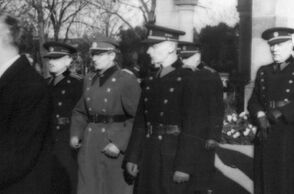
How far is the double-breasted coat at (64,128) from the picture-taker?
21.3 ft

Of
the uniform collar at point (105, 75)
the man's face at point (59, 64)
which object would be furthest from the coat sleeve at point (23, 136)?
the man's face at point (59, 64)

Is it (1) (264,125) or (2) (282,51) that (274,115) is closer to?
(1) (264,125)

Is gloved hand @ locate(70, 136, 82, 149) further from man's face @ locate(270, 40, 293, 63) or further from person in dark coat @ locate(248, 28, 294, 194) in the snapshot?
man's face @ locate(270, 40, 293, 63)

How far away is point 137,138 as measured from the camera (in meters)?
5.29

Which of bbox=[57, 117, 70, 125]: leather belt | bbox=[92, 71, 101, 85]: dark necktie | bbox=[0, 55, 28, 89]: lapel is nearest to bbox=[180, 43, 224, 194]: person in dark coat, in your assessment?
bbox=[92, 71, 101, 85]: dark necktie

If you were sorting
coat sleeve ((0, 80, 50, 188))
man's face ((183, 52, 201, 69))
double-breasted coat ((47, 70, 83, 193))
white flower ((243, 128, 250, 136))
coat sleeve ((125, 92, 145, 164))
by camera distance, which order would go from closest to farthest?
coat sleeve ((0, 80, 50, 188)) < coat sleeve ((125, 92, 145, 164)) < double-breasted coat ((47, 70, 83, 193)) < man's face ((183, 52, 201, 69)) < white flower ((243, 128, 250, 136))

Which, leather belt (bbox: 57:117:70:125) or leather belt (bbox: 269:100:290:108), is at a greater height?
leather belt (bbox: 269:100:290:108)

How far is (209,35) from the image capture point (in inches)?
1380

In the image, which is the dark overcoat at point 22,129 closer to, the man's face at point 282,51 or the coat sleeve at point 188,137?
the coat sleeve at point 188,137

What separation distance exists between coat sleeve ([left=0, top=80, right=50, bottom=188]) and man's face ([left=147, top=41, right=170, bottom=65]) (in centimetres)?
217

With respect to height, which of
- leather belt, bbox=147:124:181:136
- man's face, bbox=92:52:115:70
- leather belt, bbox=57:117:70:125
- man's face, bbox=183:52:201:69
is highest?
man's face, bbox=92:52:115:70

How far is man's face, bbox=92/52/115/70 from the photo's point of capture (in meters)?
5.96

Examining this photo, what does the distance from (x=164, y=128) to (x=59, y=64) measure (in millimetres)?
2273

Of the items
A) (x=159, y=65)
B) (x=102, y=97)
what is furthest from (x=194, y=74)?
(x=102, y=97)
